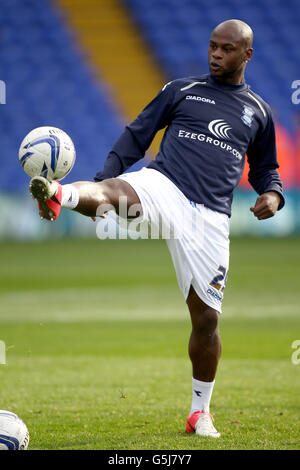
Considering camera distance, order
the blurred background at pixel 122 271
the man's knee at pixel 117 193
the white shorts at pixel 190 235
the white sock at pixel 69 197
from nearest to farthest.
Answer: the white sock at pixel 69 197, the man's knee at pixel 117 193, the white shorts at pixel 190 235, the blurred background at pixel 122 271

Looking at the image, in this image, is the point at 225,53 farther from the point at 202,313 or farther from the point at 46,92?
the point at 46,92

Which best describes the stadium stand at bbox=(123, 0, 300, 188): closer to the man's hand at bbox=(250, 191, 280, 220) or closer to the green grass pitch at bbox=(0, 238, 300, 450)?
the green grass pitch at bbox=(0, 238, 300, 450)

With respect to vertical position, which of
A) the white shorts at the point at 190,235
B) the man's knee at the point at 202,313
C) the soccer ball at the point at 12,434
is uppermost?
the white shorts at the point at 190,235

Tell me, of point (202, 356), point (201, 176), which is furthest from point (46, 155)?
point (202, 356)

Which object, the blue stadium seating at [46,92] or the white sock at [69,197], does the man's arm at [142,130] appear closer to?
the white sock at [69,197]

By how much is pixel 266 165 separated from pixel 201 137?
2.07ft

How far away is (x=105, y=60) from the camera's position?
24547 mm

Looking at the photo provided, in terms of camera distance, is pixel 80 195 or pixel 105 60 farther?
pixel 105 60

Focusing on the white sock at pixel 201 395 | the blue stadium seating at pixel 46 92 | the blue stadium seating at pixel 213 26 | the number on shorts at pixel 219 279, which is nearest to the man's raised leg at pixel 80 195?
the number on shorts at pixel 219 279

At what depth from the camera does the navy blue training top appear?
4301 millimetres

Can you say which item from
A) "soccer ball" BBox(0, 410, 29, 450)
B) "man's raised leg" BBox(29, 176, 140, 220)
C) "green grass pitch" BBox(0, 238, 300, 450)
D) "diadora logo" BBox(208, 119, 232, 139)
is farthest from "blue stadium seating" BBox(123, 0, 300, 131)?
"soccer ball" BBox(0, 410, 29, 450)

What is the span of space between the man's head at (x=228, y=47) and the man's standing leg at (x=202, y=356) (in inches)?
53.9

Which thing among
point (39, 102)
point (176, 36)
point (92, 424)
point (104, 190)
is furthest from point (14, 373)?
point (176, 36)

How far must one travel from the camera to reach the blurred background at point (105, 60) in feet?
75.8
